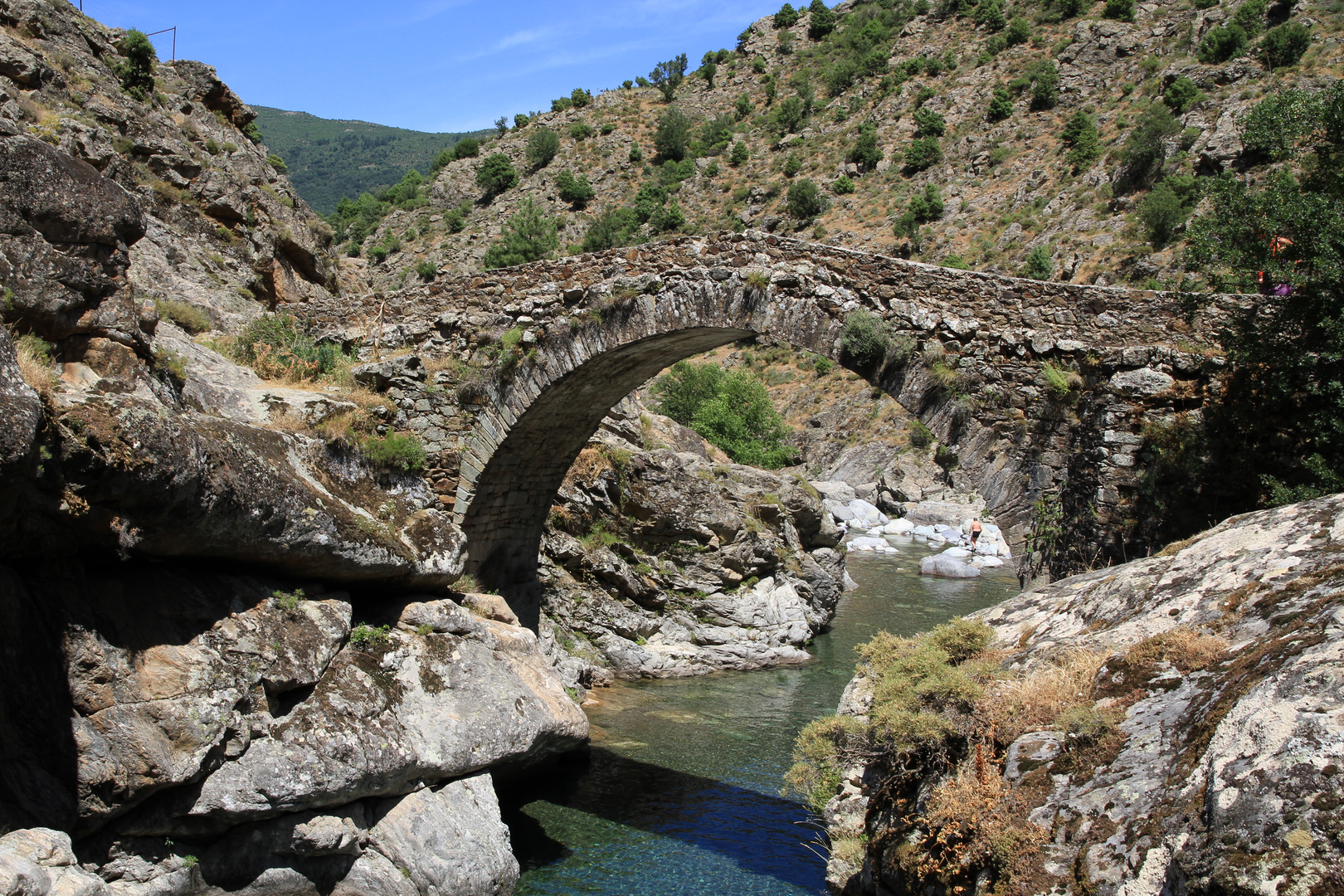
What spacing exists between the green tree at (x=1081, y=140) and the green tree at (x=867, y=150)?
10601 millimetres

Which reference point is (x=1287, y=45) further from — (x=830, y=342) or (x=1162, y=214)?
(x=830, y=342)

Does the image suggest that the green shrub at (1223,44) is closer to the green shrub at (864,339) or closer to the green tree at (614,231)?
the green tree at (614,231)


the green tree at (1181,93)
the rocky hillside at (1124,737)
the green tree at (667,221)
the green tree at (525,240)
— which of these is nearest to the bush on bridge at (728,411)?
the green tree at (525,240)

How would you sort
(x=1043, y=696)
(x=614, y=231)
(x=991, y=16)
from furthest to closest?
(x=991, y=16), (x=614, y=231), (x=1043, y=696)

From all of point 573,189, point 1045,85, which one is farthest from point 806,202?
point 573,189

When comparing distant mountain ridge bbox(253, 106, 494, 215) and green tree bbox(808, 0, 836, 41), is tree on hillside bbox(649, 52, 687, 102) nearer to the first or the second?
green tree bbox(808, 0, 836, 41)

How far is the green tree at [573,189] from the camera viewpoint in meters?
51.1

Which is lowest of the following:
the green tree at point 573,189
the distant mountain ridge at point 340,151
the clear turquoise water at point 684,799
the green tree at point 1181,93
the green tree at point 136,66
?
the clear turquoise water at point 684,799

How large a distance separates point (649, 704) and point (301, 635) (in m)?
6.94

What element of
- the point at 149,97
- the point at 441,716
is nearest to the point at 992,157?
the point at 149,97

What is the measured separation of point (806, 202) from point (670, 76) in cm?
2534

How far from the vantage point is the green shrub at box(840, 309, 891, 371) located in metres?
8.84

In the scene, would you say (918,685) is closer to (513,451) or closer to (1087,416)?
(1087,416)

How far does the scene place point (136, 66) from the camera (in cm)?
1501
